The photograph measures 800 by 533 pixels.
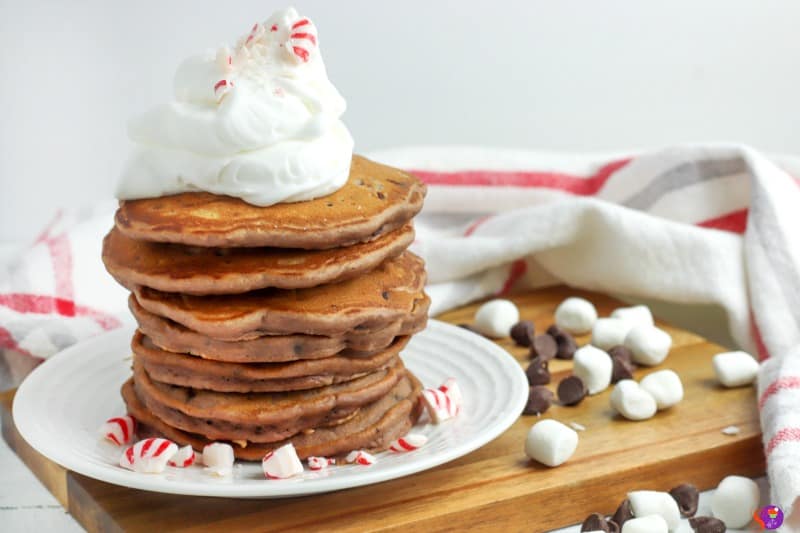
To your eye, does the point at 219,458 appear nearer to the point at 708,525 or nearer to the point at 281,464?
the point at 281,464

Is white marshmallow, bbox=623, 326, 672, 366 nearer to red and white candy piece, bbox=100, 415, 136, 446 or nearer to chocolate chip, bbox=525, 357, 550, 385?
chocolate chip, bbox=525, 357, 550, 385

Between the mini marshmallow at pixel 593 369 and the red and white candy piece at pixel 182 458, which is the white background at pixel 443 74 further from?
the red and white candy piece at pixel 182 458

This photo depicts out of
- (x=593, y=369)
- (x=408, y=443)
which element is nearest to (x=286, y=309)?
(x=408, y=443)

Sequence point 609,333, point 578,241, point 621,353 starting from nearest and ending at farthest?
point 621,353 < point 609,333 < point 578,241

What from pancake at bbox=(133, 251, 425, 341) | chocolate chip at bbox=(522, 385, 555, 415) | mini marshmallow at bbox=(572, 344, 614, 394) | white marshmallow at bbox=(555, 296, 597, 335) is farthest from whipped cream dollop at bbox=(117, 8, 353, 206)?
white marshmallow at bbox=(555, 296, 597, 335)

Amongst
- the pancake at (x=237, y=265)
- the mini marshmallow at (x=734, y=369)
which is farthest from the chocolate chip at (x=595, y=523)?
the mini marshmallow at (x=734, y=369)

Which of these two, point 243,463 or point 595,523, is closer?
point 595,523

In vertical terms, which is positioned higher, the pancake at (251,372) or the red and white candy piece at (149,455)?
the pancake at (251,372)
